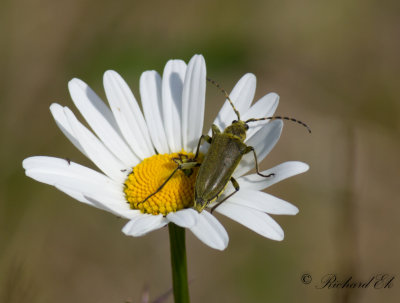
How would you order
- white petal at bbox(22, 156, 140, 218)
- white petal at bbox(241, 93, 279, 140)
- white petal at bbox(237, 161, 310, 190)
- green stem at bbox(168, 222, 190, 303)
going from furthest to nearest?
white petal at bbox(241, 93, 279, 140) < white petal at bbox(22, 156, 140, 218) < white petal at bbox(237, 161, 310, 190) < green stem at bbox(168, 222, 190, 303)

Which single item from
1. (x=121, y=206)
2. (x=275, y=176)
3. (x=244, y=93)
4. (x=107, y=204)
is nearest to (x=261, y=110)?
(x=244, y=93)

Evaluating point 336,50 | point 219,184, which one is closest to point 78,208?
point 219,184

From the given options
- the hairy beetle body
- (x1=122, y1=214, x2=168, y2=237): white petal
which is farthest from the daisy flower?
the hairy beetle body

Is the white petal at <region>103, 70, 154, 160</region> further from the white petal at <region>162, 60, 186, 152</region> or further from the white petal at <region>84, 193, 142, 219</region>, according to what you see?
the white petal at <region>84, 193, 142, 219</region>

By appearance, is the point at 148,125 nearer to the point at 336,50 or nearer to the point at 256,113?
the point at 256,113

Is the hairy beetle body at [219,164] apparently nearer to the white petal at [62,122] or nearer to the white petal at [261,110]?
the white petal at [261,110]

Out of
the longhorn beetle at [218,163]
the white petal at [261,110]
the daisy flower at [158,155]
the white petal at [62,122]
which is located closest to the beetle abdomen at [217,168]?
the longhorn beetle at [218,163]
